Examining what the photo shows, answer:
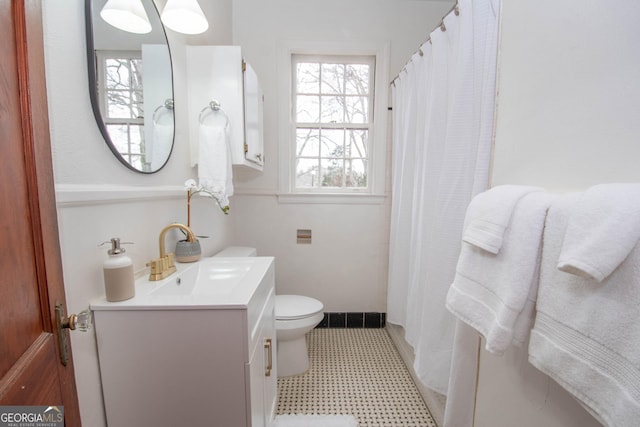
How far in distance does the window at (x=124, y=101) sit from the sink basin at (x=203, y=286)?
1.50 ft

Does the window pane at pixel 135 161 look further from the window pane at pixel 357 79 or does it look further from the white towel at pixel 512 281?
the window pane at pixel 357 79

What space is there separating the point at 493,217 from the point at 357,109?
166cm

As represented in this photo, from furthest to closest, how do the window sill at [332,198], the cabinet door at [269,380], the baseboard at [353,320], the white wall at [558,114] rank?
the baseboard at [353,320], the window sill at [332,198], the cabinet door at [269,380], the white wall at [558,114]

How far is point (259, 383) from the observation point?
0.90 m

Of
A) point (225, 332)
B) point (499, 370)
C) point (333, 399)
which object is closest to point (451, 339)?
point (499, 370)

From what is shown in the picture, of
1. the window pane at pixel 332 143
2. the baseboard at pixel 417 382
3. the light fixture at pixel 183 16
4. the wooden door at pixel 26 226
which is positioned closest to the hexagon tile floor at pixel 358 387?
the baseboard at pixel 417 382

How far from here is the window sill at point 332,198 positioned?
2027 mm

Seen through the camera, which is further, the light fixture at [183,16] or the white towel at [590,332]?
the light fixture at [183,16]

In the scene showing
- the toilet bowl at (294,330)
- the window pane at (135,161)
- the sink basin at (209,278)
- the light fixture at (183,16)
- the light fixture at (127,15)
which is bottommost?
the toilet bowl at (294,330)

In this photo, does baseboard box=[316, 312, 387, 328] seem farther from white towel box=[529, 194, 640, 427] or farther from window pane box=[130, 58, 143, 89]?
window pane box=[130, 58, 143, 89]

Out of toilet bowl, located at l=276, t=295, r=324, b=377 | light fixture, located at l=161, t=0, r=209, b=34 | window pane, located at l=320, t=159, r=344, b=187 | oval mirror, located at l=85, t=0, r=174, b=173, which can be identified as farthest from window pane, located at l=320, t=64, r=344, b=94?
toilet bowl, located at l=276, t=295, r=324, b=377

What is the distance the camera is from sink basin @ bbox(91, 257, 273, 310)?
0.72 m

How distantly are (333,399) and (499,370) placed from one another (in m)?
0.93

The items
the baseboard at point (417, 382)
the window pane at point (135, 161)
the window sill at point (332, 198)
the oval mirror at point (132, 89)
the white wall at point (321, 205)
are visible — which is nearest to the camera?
the oval mirror at point (132, 89)
